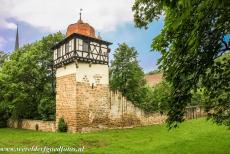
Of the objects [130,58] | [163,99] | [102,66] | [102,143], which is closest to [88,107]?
[102,66]

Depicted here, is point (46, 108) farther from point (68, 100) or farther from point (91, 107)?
point (91, 107)

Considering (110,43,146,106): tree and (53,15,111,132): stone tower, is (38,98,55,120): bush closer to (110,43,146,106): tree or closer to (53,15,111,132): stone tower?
(53,15,111,132): stone tower

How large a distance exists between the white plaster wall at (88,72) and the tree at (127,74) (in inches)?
209

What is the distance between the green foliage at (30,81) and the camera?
31.7 meters

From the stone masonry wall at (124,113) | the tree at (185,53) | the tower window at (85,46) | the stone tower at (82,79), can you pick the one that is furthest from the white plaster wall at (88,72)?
the tree at (185,53)

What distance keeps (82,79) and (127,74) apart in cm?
785

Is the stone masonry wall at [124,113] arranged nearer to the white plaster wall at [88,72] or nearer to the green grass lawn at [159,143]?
the white plaster wall at [88,72]

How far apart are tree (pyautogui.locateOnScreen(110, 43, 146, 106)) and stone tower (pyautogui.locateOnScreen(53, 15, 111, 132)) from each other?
5.19 meters

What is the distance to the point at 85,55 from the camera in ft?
83.4

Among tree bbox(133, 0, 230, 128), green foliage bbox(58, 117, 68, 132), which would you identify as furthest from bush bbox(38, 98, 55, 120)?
tree bbox(133, 0, 230, 128)

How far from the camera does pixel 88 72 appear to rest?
83.6 ft

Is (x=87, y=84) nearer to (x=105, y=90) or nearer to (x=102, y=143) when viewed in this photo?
(x=105, y=90)

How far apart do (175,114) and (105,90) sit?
61.2 ft

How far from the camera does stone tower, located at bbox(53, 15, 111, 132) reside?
81.3 feet
